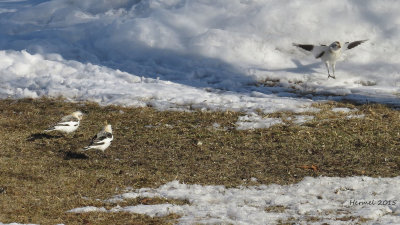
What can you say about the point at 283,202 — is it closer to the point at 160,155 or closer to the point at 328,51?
the point at 160,155

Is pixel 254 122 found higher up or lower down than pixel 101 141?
higher up

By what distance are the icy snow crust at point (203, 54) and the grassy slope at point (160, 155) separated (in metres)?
2.19

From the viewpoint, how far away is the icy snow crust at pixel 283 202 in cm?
880

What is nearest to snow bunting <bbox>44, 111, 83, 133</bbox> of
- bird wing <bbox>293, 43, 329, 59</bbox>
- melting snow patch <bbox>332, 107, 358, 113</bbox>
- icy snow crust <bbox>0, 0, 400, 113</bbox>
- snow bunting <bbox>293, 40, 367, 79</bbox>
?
icy snow crust <bbox>0, 0, 400, 113</bbox>

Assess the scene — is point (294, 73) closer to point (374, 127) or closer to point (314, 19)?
point (314, 19)

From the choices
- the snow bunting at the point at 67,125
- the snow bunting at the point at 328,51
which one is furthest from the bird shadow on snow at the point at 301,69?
the snow bunting at the point at 67,125

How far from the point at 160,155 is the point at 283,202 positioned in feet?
13.8

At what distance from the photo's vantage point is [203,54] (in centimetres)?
2420

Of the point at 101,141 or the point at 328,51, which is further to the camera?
the point at 328,51

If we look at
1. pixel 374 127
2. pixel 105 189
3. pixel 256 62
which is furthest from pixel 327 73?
pixel 105 189

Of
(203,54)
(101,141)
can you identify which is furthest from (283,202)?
(203,54)

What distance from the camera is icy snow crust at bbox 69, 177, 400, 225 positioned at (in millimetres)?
8805

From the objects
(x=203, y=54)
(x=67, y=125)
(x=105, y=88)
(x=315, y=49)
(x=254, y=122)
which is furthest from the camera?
(x=203, y=54)

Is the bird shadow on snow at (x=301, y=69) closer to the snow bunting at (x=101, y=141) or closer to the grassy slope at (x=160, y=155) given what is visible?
the grassy slope at (x=160, y=155)
